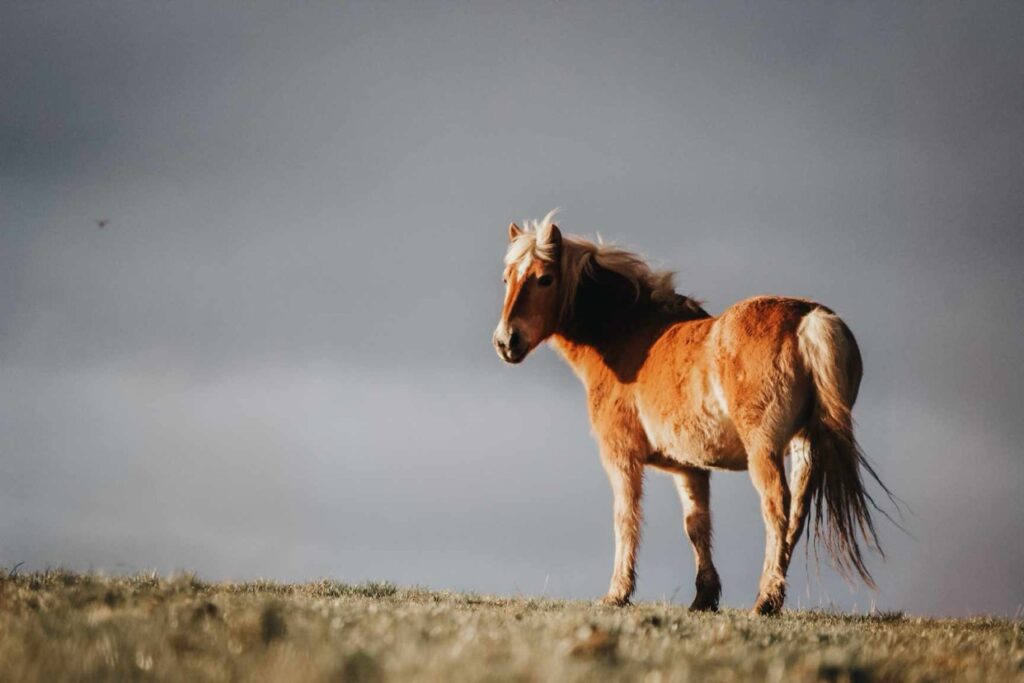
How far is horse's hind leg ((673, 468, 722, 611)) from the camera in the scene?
9.62 metres

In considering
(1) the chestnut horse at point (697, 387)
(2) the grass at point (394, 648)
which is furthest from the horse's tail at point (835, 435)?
(2) the grass at point (394, 648)

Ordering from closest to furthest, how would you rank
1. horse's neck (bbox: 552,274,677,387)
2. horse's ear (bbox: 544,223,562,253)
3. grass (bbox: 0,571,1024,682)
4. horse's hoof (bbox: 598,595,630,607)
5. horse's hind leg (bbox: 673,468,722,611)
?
1. grass (bbox: 0,571,1024,682)
2. horse's hoof (bbox: 598,595,630,607)
3. horse's hind leg (bbox: 673,468,722,611)
4. horse's neck (bbox: 552,274,677,387)
5. horse's ear (bbox: 544,223,562,253)

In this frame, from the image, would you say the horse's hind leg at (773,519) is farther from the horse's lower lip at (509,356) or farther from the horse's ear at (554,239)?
the horse's ear at (554,239)

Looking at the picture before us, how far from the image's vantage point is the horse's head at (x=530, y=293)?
10.2 m

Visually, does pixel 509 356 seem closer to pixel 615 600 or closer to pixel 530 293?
pixel 530 293

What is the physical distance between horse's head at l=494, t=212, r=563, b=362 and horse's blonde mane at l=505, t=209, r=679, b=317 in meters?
0.01

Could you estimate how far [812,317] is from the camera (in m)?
8.22

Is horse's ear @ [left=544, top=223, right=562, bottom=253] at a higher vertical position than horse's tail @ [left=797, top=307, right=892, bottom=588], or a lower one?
higher

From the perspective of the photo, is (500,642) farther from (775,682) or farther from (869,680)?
(869,680)

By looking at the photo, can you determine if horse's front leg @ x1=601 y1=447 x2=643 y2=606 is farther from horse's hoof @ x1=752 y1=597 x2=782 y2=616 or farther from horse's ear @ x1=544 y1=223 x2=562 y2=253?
horse's ear @ x1=544 y1=223 x2=562 y2=253

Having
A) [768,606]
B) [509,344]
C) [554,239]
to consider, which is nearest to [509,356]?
[509,344]

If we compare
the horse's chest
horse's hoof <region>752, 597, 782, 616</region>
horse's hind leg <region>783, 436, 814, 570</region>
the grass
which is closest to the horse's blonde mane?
the horse's chest

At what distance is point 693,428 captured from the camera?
29.1 ft

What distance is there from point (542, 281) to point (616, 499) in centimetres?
261
